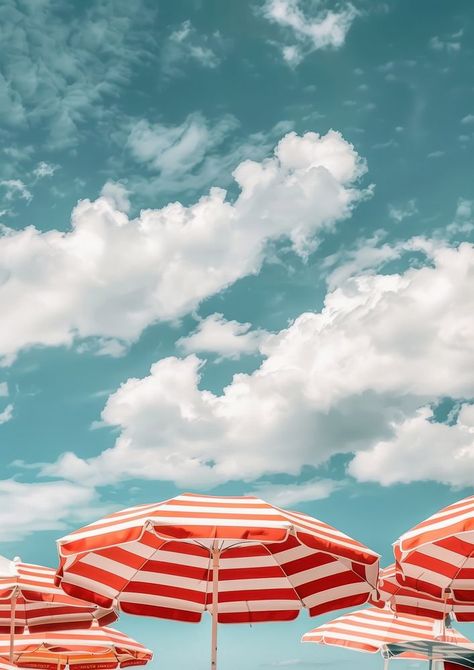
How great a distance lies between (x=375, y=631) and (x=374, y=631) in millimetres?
16

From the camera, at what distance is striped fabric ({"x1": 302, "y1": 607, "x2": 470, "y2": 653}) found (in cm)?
1119

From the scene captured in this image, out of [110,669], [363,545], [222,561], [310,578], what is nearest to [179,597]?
[222,561]

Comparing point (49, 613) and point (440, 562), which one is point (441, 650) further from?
point (49, 613)

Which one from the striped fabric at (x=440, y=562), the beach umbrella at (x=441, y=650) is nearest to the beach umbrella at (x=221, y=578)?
the striped fabric at (x=440, y=562)

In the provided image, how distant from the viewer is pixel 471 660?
6.55 metres

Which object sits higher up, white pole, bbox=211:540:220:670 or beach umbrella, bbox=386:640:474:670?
white pole, bbox=211:540:220:670

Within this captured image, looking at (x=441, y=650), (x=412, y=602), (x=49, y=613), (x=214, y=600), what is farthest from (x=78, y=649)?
(x=441, y=650)

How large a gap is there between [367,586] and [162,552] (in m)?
2.13

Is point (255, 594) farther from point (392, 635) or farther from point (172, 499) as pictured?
point (392, 635)

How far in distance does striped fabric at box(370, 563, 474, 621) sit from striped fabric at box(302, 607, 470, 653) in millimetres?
1705

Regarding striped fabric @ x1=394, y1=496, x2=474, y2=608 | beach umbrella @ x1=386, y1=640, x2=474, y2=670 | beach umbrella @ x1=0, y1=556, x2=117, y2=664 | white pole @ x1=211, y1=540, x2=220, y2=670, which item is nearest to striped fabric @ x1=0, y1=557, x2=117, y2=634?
beach umbrella @ x1=0, y1=556, x2=117, y2=664

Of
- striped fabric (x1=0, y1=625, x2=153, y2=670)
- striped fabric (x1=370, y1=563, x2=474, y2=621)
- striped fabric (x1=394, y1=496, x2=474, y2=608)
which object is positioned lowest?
striped fabric (x1=0, y1=625, x2=153, y2=670)

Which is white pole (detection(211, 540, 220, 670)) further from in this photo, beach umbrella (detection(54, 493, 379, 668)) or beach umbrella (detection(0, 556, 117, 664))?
beach umbrella (detection(0, 556, 117, 664))

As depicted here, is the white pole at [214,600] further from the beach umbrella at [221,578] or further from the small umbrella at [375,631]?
the small umbrella at [375,631]
